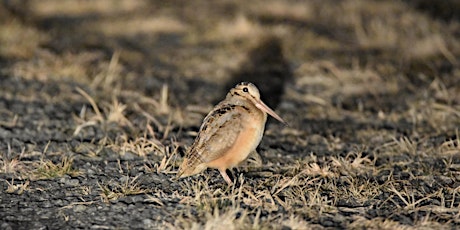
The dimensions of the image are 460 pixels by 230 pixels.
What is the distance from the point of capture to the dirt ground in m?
5.12

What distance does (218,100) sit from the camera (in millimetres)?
8703

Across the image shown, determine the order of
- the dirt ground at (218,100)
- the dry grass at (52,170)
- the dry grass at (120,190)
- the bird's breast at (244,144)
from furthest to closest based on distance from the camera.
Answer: the dry grass at (52,170) → the bird's breast at (244,144) → the dry grass at (120,190) → the dirt ground at (218,100)

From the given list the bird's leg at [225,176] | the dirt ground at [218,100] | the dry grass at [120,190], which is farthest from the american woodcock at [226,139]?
the dry grass at [120,190]

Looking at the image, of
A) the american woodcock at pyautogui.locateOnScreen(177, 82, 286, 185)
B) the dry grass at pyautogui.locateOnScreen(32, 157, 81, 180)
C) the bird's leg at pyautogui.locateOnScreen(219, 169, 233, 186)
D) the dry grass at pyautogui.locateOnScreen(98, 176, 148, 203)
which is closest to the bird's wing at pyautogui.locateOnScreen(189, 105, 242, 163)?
the american woodcock at pyautogui.locateOnScreen(177, 82, 286, 185)

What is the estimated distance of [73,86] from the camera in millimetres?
8742

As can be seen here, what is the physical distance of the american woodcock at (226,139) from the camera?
5480mm

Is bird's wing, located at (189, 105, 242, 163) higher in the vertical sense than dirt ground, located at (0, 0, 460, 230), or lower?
higher

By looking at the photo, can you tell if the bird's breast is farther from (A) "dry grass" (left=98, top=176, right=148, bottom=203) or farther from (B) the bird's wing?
(A) "dry grass" (left=98, top=176, right=148, bottom=203)

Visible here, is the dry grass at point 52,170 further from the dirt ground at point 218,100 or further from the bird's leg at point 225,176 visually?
the bird's leg at point 225,176

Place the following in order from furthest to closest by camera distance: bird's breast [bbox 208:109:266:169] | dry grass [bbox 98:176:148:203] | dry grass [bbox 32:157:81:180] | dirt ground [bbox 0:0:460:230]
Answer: dry grass [bbox 32:157:81:180], bird's breast [bbox 208:109:266:169], dry grass [bbox 98:176:148:203], dirt ground [bbox 0:0:460:230]

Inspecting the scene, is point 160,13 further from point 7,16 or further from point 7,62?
point 7,62

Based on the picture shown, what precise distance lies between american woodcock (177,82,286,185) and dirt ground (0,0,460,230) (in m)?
0.16

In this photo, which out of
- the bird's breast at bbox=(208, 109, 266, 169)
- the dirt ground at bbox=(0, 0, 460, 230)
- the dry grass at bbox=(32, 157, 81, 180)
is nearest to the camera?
the dirt ground at bbox=(0, 0, 460, 230)

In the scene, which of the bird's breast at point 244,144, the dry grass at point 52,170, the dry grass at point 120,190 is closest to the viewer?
the dry grass at point 120,190
